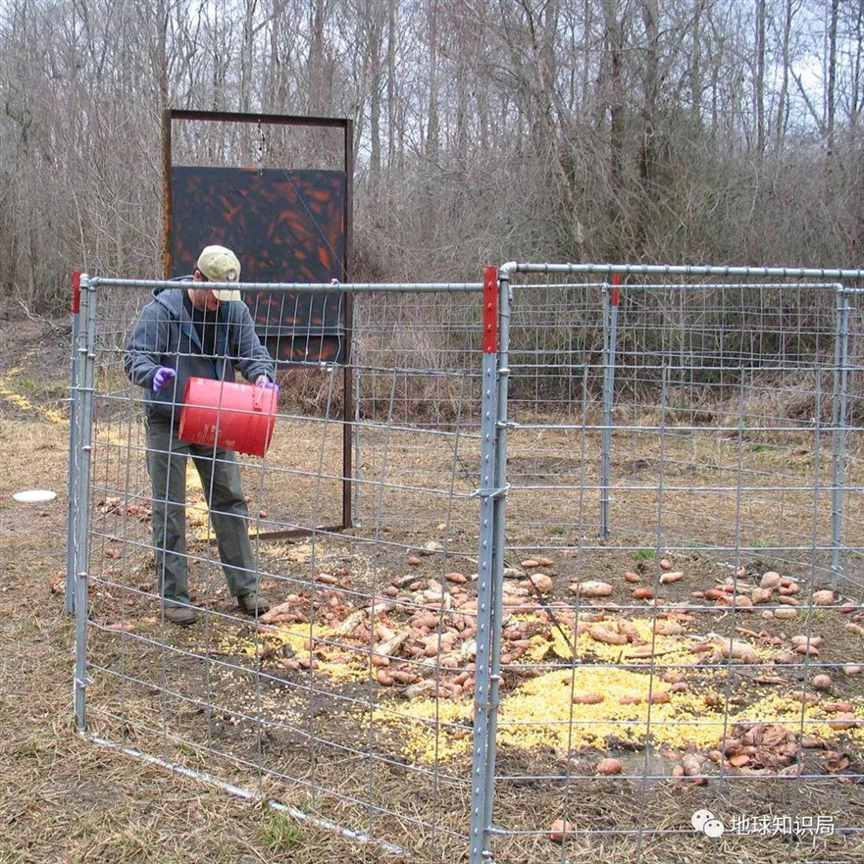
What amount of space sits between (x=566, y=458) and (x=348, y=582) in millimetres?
4414

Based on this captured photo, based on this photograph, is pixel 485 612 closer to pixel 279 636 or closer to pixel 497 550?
pixel 497 550

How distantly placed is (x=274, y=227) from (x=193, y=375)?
1770mm

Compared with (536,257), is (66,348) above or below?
below

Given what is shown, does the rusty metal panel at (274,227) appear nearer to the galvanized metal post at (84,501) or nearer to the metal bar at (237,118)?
the metal bar at (237,118)

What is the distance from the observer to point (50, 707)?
152 inches

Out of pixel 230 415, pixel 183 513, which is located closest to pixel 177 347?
pixel 183 513

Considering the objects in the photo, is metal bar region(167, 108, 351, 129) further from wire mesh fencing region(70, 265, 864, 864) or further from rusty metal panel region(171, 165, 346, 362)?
wire mesh fencing region(70, 265, 864, 864)

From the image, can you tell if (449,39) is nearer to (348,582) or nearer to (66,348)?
(66,348)

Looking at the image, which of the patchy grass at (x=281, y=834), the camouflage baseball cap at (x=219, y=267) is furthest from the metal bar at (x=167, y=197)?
the patchy grass at (x=281, y=834)

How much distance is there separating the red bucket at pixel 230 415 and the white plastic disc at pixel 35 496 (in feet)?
14.4

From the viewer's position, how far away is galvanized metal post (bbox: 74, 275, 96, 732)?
3.62 m

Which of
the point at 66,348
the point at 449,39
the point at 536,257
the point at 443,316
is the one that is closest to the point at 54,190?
the point at 66,348

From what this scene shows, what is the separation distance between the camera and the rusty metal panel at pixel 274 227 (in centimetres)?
596

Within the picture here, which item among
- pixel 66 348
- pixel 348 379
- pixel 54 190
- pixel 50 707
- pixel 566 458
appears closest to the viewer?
pixel 50 707
